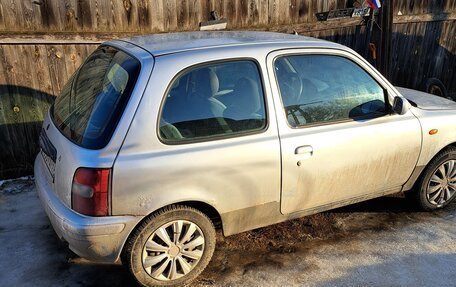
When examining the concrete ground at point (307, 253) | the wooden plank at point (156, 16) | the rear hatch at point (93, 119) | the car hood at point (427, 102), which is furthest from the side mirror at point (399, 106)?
the wooden plank at point (156, 16)

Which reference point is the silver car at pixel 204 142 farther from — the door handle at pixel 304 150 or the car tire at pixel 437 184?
the car tire at pixel 437 184

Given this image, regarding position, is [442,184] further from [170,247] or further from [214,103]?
[170,247]

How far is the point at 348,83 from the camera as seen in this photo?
362 centimetres

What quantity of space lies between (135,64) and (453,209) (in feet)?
11.5

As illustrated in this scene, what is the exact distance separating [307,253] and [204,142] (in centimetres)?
144

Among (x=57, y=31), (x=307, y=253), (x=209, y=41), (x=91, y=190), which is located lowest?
(x=307, y=253)

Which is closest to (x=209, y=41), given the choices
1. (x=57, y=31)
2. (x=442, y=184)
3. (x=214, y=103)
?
(x=214, y=103)

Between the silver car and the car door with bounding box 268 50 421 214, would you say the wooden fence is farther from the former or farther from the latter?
the car door with bounding box 268 50 421 214

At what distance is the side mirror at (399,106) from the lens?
3664 millimetres

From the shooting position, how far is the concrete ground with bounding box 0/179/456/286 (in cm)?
335

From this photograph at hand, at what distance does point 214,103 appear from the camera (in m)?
3.07

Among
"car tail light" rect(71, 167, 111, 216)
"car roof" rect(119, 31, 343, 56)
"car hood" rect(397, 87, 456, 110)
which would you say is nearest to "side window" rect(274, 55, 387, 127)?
"car roof" rect(119, 31, 343, 56)

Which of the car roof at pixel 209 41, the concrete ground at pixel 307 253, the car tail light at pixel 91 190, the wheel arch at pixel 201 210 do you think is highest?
the car roof at pixel 209 41

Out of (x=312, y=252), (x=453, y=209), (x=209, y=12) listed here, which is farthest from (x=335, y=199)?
(x=209, y=12)
